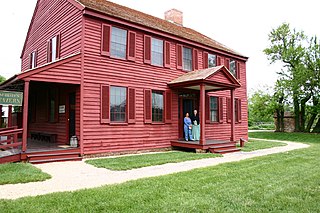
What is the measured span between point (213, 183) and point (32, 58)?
13856mm

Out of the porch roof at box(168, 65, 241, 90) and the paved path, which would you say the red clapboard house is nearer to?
the porch roof at box(168, 65, 241, 90)

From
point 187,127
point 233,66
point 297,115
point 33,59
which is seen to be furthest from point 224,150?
point 297,115

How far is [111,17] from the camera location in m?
10.4

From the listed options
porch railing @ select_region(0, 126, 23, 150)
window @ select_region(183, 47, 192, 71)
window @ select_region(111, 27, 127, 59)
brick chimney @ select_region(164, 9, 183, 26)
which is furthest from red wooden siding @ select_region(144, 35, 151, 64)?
brick chimney @ select_region(164, 9, 183, 26)

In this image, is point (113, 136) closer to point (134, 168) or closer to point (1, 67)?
point (134, 168)

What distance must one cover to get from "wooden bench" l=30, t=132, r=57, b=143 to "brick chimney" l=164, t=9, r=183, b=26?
12.0m

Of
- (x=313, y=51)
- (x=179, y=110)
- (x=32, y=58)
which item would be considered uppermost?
(x=313, y=51)

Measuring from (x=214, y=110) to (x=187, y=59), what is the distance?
3.54m

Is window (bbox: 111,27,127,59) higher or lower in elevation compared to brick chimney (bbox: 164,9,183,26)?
lower

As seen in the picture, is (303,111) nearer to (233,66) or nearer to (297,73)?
(297,73)

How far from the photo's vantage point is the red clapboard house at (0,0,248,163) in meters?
9.55

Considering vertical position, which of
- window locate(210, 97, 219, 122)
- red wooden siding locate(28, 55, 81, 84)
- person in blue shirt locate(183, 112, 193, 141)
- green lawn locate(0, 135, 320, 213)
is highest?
red wooden siding locate(28, 55, 81, 84)

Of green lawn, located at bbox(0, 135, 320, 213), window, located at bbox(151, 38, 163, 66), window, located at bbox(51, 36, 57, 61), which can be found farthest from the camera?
window, located at bbox(151, 38, 163, 66)

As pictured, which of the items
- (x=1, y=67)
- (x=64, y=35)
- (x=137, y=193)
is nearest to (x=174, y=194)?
(x=137, y=193)
